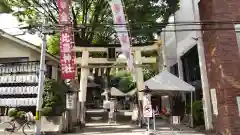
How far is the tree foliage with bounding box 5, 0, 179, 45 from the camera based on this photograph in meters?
15.4

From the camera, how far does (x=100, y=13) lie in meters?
18.0

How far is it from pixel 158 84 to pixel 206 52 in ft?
10.1

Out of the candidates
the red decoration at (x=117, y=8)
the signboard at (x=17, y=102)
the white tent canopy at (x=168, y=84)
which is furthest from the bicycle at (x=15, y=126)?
the red decoration at (x=117, y=8)

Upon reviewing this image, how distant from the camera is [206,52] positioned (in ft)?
43.7

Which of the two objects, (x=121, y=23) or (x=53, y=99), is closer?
(x=121, y=23)

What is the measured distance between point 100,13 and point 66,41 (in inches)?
237

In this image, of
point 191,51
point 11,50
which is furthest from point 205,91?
point 11,50

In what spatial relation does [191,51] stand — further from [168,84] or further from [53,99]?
[53,99]

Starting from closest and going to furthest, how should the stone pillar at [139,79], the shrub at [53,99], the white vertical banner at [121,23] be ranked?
the white vertical banner at [121,23], the shrub at [53,99], the stone pillar at [139,79]

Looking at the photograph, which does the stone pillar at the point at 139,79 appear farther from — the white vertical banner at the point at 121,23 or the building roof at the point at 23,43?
the building roof at the point at 23,43

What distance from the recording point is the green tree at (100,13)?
A: 15.3 metres

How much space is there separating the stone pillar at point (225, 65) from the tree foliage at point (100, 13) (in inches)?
142

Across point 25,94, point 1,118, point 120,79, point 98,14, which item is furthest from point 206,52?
point 120,79

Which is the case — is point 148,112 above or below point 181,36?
below
